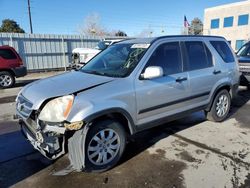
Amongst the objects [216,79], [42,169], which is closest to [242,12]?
[216,79]

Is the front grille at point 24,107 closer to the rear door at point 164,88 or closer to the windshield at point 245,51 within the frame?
the rear door at point 164,88

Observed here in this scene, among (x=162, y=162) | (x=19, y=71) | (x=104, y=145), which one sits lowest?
(x=162, y=162)

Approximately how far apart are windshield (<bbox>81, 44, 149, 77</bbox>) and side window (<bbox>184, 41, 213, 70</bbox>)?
967mm

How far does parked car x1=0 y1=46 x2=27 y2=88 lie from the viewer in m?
10.3

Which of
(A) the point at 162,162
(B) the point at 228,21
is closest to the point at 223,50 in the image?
(A) the point at 162,162

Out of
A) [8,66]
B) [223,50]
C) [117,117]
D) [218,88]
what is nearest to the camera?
[117,117]

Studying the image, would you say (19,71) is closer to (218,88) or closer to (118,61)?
(118,61)

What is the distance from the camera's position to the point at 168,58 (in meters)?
3.99

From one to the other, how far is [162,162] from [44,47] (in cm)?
1538

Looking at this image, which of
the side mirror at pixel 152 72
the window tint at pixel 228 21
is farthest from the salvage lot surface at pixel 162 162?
the window tint at pixel 228 21

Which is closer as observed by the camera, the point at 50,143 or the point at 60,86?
the point at 50,143

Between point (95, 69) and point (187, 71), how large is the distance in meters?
1.67

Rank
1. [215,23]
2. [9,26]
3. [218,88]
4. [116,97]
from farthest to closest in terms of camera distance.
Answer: [9,26] → [215,23] → [218,88] → [116,97]

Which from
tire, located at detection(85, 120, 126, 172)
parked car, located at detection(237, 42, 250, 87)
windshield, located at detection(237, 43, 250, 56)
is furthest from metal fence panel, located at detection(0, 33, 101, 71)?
tire, located at detection(85, 120, 126, 172)
